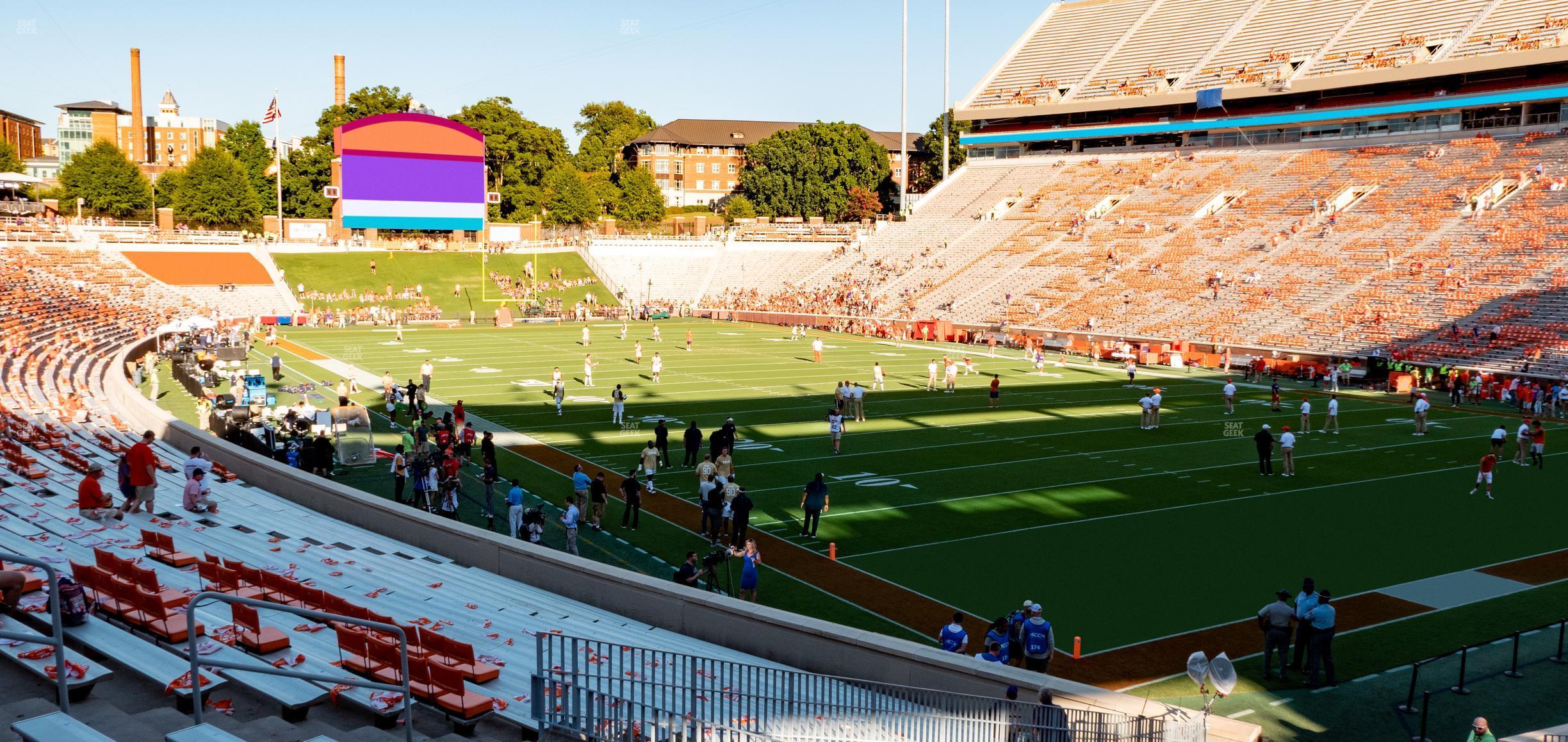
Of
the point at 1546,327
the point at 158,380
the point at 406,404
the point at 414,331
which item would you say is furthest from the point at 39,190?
the point at 1546,327

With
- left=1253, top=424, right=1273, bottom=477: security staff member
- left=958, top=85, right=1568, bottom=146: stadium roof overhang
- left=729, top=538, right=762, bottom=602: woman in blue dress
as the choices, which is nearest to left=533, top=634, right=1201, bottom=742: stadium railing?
left=729, top=538, right=762, bottom=602: woman in blue dress

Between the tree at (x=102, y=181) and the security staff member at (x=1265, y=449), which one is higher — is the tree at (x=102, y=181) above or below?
above

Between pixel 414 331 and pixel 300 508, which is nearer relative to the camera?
pixel 300 508

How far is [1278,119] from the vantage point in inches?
2557

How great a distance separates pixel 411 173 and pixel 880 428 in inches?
2128

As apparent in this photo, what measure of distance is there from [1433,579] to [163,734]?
16.1 metres

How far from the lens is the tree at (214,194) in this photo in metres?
82.0

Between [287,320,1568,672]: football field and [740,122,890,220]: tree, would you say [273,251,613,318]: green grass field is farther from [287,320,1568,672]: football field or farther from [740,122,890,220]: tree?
[740,122,890,220]: tree

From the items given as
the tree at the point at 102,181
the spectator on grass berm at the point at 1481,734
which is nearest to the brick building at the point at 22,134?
the tree at the point at 102,181

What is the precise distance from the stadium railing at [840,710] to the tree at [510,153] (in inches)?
3301

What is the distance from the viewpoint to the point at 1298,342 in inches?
1742

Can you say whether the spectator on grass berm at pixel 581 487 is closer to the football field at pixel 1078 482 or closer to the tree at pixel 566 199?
the football field at pixel 1078 482

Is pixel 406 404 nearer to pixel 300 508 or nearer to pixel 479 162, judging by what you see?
pixel 300 508

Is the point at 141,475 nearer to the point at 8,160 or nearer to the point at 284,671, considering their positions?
the point at 284,671
